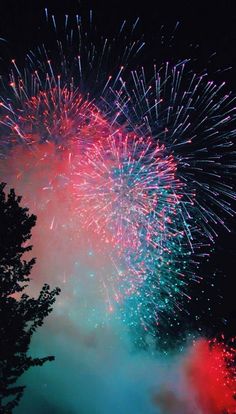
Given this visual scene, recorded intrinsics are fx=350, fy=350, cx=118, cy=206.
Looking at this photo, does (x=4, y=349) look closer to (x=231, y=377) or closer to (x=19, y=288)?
(x=19, y=288)

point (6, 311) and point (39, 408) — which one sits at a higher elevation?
point (6, 311)

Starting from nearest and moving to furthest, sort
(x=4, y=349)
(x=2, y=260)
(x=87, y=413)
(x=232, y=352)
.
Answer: (x=4, y=349) → (x=2, y=260) → (x=232, y=352) → (x=87, y=413)

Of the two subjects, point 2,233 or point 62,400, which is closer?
point 2,233

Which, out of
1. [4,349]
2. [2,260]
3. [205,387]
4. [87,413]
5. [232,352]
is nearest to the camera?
[4,349]

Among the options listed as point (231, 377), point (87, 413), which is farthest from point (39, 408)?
point (231, 377)

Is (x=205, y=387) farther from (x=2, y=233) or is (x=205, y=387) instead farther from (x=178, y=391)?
(x=2, y=233)

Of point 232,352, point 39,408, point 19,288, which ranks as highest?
point 232,352
